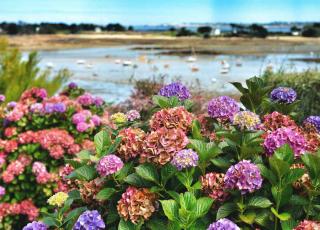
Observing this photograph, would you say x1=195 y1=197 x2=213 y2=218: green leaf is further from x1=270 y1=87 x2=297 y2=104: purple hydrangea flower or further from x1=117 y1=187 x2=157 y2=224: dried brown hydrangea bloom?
x1=270 y1=87 x2=297 y2=104: purple hydrangea flower

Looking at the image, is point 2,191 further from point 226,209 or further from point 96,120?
point 226,209

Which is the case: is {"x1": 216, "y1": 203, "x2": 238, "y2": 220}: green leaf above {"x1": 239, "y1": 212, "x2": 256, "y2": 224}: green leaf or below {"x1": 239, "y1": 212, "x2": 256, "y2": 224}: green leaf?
above

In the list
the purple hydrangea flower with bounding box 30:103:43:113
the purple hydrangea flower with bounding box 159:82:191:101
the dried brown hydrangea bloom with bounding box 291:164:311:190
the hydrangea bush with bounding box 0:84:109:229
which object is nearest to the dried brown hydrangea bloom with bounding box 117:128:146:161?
the purple hydrangea flower with bounding box 159:82:191:101

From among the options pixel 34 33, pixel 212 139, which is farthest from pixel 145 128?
pixel 34 33

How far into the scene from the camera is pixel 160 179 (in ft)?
9.18

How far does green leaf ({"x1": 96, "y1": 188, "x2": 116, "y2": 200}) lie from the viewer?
2.84m

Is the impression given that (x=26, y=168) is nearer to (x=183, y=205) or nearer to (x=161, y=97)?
(x=161, y=97)

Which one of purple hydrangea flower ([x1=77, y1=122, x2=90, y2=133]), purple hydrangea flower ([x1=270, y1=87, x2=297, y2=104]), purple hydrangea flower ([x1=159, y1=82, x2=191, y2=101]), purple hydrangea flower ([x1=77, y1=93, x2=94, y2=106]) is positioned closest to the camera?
purple hydrangea flower ([x1=270, y1=87, x2=297, y2=104])

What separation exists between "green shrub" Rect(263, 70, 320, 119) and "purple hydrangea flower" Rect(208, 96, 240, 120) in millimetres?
6098

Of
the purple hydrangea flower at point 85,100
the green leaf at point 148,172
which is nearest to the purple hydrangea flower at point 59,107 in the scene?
the purple hydrangea flower at point 85,100

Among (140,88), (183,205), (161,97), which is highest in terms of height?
(161,97)

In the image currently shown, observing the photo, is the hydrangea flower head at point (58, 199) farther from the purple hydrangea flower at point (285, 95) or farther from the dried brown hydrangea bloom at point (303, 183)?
the purple hydrangea flower at point (285, 95)

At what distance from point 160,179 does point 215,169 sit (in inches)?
11.0

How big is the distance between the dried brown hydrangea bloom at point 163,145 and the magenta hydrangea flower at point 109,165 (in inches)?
4.4
